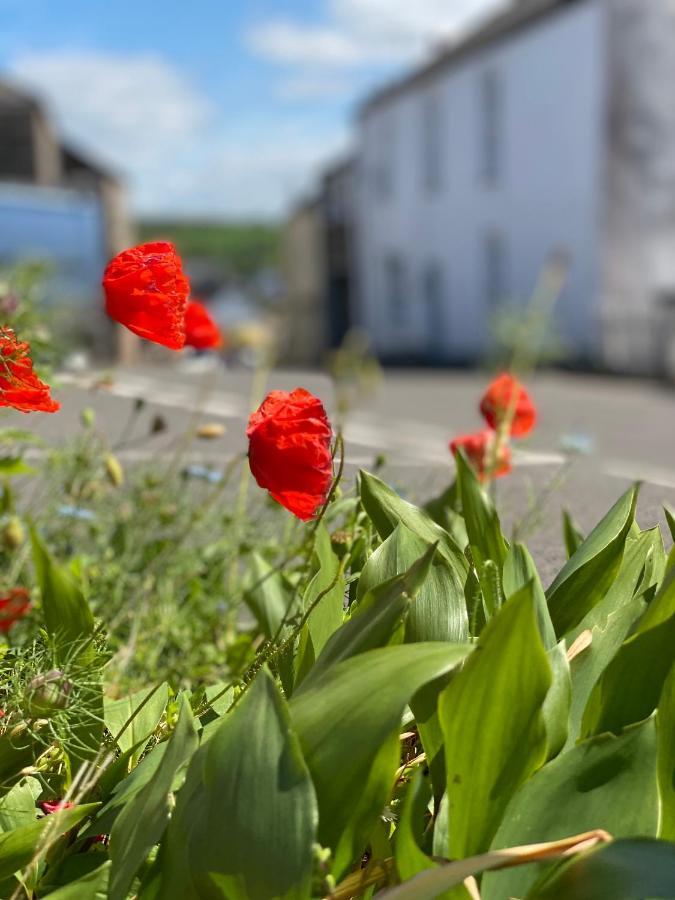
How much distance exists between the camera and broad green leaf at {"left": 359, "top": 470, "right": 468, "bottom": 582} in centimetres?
145

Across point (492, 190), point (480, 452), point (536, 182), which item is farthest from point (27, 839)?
point (492, 190)

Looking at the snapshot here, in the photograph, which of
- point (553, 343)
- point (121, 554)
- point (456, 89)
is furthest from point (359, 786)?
point (456, 89)

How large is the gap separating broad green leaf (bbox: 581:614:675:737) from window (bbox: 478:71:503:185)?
75.8 feet

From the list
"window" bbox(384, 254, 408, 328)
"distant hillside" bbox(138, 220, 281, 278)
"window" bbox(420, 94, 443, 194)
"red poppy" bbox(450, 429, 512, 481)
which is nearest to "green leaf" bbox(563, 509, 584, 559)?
"red poppy" bbox(450, 429, 512, 481)

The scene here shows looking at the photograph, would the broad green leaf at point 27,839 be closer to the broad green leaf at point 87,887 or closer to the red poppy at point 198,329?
the broad green leaf at point 87,887

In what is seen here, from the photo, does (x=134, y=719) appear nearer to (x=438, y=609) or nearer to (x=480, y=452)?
(x=438, y=609)

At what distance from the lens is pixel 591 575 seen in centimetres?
140

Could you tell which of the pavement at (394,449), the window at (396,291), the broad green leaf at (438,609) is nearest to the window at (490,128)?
the window at (396,291)

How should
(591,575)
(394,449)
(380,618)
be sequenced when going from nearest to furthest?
(380,618) → (591,575) → (394,449)

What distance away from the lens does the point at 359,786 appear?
3.50 ft

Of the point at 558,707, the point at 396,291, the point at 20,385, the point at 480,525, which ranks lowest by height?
the point at 558,707

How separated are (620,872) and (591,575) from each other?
0.44 m

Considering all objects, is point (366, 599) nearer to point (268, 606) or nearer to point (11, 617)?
point (268, 606)

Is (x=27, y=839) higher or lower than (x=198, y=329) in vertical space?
lower
